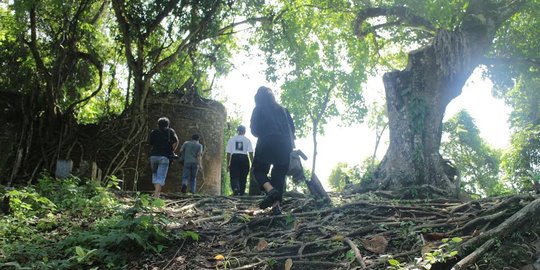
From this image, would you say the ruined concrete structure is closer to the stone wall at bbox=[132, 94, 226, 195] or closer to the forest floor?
the stone wall at bbox=[132, 94, 226, 195]

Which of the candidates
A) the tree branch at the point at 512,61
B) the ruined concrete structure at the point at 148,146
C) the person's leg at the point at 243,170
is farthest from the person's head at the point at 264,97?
the tree branch at the point at 512,61

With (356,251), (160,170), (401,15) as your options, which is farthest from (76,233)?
(401,15)

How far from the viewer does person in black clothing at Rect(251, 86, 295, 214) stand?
6289 millimetres

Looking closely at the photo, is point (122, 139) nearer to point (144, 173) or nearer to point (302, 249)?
point (144, 173)

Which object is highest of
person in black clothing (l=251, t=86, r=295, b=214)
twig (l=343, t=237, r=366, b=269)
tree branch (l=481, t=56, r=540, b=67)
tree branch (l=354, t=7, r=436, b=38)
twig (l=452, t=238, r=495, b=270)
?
tree branch (l=354, t=7, r=436, b=38)

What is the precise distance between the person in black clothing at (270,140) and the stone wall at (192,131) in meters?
7.42

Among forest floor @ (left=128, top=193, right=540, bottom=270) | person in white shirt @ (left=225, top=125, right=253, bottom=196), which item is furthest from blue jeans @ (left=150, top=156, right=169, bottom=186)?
forest floor @ (left=128, top=193, right=540, bottom=270)

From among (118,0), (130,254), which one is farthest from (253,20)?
(130,254)

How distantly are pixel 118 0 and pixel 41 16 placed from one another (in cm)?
402

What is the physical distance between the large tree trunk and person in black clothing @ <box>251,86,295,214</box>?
2.63 m

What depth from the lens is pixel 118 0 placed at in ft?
35.4

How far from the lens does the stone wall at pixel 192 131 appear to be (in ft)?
43.6

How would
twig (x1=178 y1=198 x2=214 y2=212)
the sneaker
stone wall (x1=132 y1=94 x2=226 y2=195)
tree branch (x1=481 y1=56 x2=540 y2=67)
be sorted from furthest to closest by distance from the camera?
1. stone wall (x1=132 y1=94 x2=226 y2=195)
2. tree branch (x1=481 y1=56 x2=540 y2=67)
3. twig (x1=178 y1=198 x2=214 y2=212)
4. the sneaker

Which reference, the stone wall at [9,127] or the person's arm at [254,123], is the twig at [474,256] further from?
the stone wall at [9,127]
